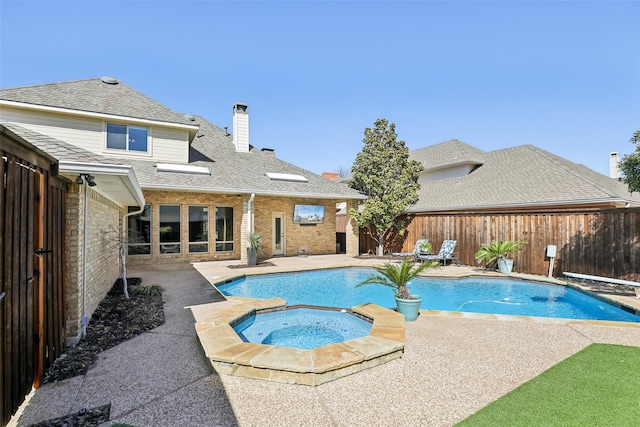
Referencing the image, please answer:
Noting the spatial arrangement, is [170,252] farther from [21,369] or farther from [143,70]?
[21,369]

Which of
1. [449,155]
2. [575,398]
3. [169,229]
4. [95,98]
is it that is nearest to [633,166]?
[575,398]

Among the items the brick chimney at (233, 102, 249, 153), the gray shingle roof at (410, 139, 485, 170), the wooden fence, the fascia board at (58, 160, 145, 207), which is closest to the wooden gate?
the fascia board at (58, 160, 145, 207)

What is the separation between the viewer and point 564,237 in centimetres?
1071

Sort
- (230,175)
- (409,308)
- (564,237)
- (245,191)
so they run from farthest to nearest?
(230,175), (245,191), (564,237), (409,308)

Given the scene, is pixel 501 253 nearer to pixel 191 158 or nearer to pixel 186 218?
pixel 186 218

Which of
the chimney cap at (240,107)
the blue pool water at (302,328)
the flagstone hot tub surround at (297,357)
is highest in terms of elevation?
the chimney cap at (240,107)

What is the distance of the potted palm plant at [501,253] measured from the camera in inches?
453

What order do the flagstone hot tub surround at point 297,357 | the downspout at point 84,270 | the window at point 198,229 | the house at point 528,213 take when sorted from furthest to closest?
1. the window at point 198,229
2. the house at point 528,213
3. the downspout at point 84,270
4. the flagstone hot tub surround at point 297,357

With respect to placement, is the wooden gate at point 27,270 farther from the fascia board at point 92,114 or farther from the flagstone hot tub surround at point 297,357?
the fascia board at point 92,114

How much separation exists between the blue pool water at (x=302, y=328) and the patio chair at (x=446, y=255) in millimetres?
8154

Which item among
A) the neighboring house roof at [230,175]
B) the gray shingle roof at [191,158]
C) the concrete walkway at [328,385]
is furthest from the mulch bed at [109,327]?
the gray shingle roof at [191,158]

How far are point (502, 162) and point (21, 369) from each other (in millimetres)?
22356

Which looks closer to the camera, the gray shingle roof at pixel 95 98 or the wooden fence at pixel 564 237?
the wooden fence at pixel 564 237

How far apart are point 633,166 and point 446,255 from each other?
674cm
